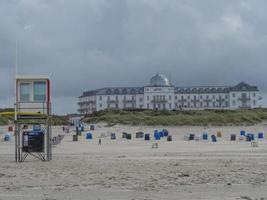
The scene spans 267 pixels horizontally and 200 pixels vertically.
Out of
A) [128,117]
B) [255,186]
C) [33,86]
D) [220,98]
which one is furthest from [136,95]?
[255,186]

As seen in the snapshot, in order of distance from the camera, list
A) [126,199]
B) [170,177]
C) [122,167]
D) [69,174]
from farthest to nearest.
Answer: [122,167] < [69,174] < [170,177] < [126,199]

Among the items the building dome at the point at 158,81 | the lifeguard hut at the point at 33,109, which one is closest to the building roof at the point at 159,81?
the building dome at the point at 158,81

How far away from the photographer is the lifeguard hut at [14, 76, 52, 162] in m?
22.5

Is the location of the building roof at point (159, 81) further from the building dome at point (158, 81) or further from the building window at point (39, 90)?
the building window at point (39, 90)

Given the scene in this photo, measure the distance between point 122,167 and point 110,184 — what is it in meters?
5.37

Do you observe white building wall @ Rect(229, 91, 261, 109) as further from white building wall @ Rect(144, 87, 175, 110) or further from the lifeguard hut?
the lifeguard hut

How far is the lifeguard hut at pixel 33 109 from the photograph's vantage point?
22.5 meters

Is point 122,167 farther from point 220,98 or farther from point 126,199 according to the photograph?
point 220,98

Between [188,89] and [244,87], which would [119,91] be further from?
[244,87]

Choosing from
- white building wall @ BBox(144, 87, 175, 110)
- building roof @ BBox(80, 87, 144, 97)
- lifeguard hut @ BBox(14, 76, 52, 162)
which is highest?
building roof @ BBox(80, 87, 144, 97)

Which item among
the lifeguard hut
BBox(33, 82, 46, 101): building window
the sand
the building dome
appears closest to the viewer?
the sand

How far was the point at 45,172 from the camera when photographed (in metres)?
17.1

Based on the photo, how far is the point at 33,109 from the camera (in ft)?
75.6

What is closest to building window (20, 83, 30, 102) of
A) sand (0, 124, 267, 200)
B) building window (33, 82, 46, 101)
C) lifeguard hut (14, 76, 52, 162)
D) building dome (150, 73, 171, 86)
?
lifeguard hut (14, 76, 52, 162)
